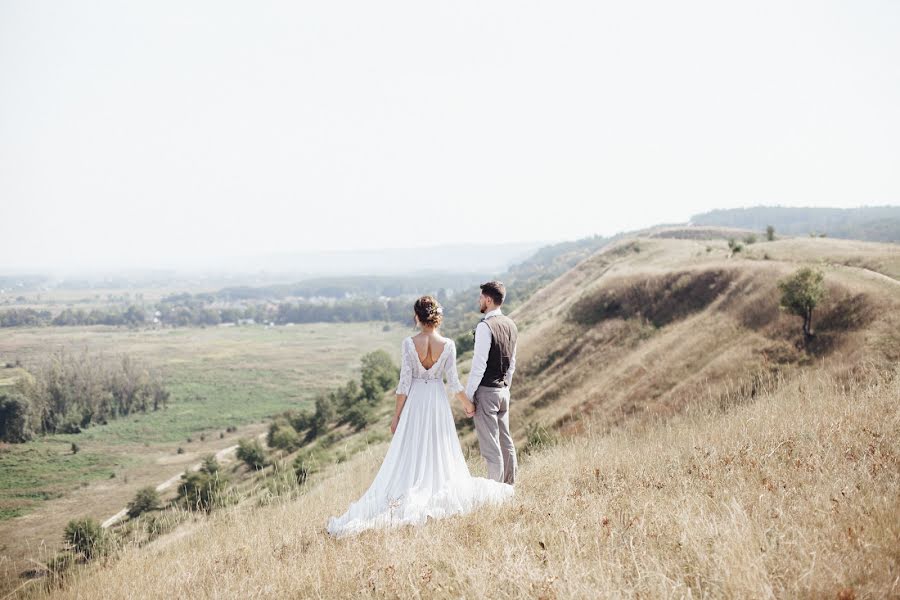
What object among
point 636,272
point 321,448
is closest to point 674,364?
point 636,272

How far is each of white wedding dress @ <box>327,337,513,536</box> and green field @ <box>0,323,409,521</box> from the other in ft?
172

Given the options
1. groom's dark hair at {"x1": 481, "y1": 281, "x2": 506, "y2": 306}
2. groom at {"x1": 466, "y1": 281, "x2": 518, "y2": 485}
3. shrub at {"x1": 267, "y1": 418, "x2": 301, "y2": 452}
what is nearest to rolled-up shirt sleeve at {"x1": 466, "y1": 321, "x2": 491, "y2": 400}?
groom at {"x1": 466, "y1": 281, "x2": 518, "y2": 485}

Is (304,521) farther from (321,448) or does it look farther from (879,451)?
(321,448)

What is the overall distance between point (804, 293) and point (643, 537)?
78.1ft

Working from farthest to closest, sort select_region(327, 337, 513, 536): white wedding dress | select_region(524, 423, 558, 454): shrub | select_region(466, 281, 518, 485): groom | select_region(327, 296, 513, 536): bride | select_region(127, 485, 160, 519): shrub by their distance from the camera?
1. select_region(127, 485, 160, 519): shrub
2. select_region(524, 423, 558, 454): shrub
3. select_region(466, 281, 518, 485): groom
4. select_region(327, 296, 513, 536): bride
5. select_region(327, 337, 513, 536): white wedding dress

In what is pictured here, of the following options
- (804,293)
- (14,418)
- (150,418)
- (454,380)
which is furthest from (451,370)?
(150,418)

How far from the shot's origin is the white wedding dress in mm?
5879

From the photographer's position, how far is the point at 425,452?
6.52 meters

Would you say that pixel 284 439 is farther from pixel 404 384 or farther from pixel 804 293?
pixel 404 384

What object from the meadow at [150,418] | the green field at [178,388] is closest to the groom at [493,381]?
the meadow at [150,418]

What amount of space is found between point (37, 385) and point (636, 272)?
73.0 metres

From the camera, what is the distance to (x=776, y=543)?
3.59 meters

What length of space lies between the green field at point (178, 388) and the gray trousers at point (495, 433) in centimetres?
5301

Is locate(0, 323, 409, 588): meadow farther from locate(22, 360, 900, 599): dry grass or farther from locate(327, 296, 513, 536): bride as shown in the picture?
locate(327, 296, 513, 536): bride
